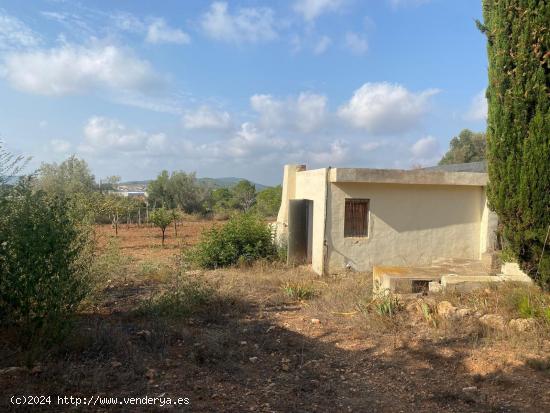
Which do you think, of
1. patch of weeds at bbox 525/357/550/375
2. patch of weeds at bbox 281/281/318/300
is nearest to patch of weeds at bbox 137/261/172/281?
patch of weeds at bbox 281/281/318/300

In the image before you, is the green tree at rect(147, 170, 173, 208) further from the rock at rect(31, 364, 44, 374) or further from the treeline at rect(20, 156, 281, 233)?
the rock at rect(31, 364, 44, 374)

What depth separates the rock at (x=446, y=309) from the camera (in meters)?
6.52

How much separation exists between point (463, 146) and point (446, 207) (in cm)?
2458

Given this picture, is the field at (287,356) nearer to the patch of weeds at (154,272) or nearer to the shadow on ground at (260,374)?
the shadow on ground at (260,374)

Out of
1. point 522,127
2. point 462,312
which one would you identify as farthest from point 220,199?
point 522,127

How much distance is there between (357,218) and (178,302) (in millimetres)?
5303

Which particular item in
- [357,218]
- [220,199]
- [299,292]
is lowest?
[299,292]

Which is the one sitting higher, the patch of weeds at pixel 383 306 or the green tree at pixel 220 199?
the green tree at pixel 220 199

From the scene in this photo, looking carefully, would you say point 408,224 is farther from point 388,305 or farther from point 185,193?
point 185,193

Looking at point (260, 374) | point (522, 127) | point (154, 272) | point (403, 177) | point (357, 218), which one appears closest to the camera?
point (260, 374)

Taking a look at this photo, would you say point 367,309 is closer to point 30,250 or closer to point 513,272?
point 513,272

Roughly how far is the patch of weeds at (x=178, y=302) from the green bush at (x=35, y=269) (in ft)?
5.74

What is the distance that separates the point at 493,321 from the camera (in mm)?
6168

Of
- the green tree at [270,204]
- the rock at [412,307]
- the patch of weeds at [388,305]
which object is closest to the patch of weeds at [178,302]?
the patch of weeds at [388,305]
